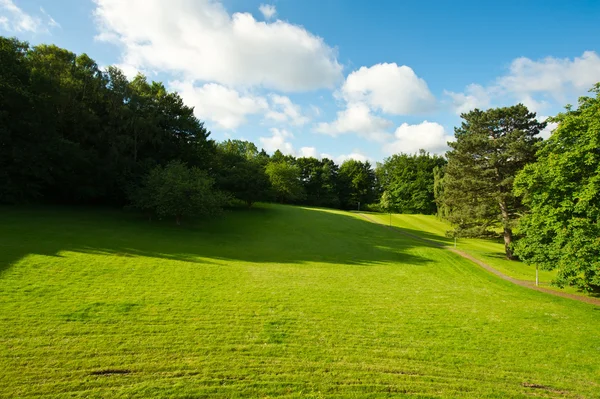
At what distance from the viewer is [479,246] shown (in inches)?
1273

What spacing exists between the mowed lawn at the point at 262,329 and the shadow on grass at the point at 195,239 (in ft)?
1.03

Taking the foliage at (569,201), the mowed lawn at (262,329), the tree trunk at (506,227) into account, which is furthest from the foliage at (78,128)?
the tree trunk at (506,227)

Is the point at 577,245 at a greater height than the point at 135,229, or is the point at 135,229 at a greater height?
the point at 577,245

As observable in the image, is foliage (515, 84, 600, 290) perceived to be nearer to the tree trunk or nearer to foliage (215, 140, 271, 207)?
the tree trunk

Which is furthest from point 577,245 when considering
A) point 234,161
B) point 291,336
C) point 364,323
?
point 234,161

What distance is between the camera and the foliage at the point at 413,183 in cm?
7212

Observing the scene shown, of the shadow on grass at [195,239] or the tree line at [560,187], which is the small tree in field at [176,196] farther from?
the tree line at [560,187]

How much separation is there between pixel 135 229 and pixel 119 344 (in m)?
19.3

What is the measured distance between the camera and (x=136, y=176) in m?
31.2

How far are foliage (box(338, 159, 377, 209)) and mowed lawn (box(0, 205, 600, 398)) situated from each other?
65.5 meters

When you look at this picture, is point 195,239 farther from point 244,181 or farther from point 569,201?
point 569,201

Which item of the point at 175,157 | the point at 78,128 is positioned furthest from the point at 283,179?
the point at 78,128

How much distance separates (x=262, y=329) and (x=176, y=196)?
20.4 m

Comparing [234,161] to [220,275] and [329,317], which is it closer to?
[220,275]
